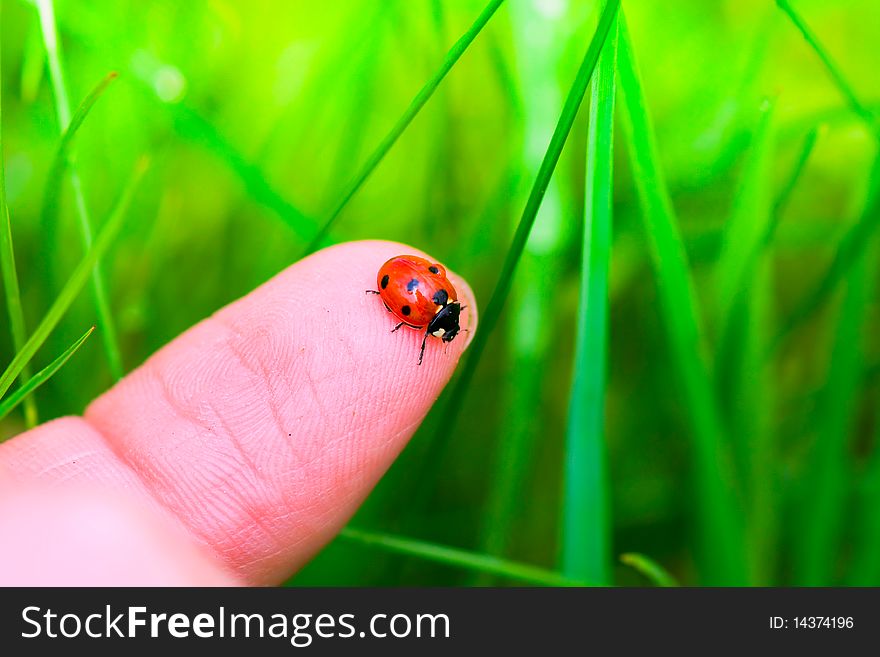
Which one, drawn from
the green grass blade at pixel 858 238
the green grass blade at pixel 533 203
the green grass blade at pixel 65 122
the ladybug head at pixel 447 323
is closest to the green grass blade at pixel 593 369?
the green grass blade at pixel 533 203

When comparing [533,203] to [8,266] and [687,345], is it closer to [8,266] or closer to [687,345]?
[687,345]

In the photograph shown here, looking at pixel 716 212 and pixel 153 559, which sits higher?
pixel 716 212

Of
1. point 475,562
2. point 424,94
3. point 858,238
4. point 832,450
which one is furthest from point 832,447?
point 424,94

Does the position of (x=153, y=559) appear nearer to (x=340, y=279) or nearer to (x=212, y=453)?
(x=212, y=453)

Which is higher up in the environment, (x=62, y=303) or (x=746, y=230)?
(x=746, y=230)

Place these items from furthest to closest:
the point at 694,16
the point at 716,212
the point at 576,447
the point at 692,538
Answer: the point at 694,16
the point at 716,212
the point at 692,538
the point at 576,447

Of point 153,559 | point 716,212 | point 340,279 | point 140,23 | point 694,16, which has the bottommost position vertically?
point 153,559

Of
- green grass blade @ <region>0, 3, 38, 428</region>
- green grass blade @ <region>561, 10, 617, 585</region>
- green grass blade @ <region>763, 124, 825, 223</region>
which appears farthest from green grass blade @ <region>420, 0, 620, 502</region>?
green grass blade @ <region>0, 3, 38, 428</region>

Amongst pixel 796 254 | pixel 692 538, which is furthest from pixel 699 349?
pixel 796 254
